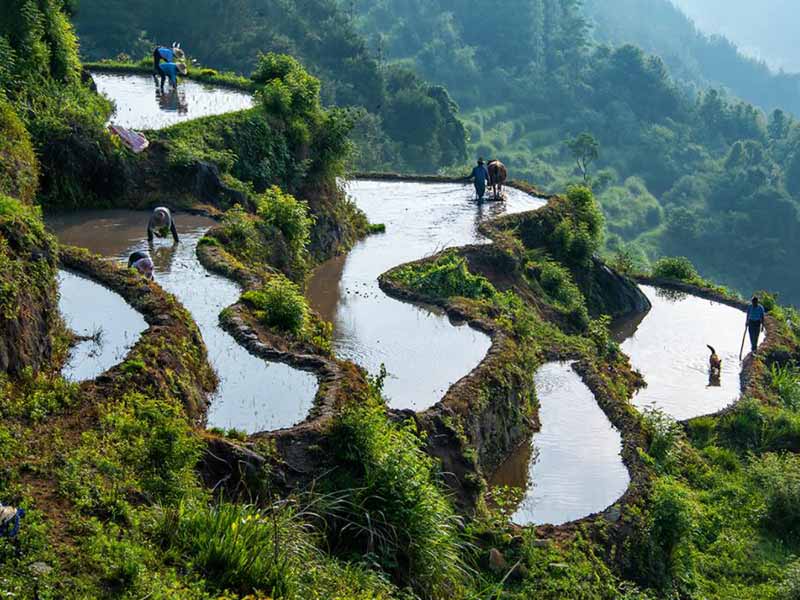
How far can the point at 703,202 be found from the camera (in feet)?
287

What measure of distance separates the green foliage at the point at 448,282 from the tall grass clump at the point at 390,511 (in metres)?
8.92

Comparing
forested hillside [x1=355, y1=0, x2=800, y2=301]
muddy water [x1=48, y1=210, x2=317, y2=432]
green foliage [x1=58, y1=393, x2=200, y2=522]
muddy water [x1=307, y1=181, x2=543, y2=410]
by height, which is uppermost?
green foliage [x1=58, y1=393, x2=200, y2=522]

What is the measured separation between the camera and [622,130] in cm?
9562

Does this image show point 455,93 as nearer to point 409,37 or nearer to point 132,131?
point 409,37

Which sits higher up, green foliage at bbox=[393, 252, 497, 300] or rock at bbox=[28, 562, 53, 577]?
rock at bbox=[28, 562, 53, 577]

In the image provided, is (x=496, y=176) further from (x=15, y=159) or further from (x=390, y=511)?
(x=390, y=511)

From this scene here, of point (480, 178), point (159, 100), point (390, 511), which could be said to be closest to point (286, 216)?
point (159, 100)

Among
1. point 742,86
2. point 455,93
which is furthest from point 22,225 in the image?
point 742,86

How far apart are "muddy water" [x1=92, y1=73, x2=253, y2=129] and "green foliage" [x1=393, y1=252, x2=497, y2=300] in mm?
6713

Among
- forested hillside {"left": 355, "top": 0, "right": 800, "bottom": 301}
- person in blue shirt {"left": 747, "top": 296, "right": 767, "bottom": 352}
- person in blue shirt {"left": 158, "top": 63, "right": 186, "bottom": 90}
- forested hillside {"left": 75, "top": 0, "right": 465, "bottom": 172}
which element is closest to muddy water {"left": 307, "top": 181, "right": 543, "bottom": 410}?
person in blue shirt {"left": 158, "top": 63, "right": 186, "bottom": 90}

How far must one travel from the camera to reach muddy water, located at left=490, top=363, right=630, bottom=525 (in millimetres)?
14672

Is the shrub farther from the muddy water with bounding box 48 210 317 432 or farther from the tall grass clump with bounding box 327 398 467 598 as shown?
the tall grass clump with bounding box 327 398 467 598

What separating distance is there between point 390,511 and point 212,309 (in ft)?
19.5

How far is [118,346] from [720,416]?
1159 cm
